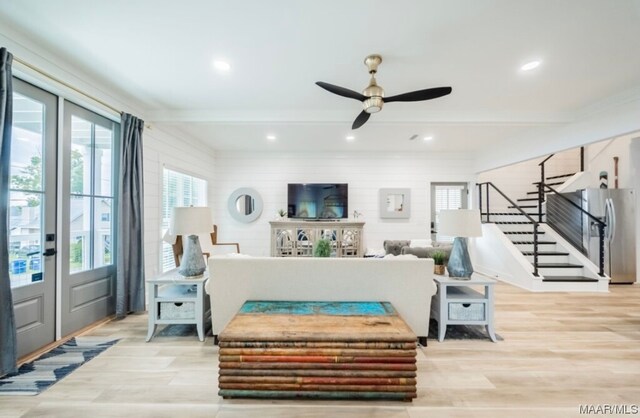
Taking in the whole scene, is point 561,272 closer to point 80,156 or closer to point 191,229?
point 191,229

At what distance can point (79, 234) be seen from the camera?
295 centimetres

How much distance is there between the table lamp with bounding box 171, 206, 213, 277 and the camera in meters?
2.83

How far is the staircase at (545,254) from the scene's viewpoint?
4.48m

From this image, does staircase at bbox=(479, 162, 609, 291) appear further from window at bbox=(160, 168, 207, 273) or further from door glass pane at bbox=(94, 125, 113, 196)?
door glass pane at bbox=(94, 125, 113, 196)

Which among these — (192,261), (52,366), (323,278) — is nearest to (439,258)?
(323,278)

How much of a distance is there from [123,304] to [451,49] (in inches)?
178

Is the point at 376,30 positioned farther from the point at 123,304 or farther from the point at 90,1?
the point at 123,304

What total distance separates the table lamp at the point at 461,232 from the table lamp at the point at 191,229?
265 cm

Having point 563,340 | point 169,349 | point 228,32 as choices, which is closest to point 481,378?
point 563,340

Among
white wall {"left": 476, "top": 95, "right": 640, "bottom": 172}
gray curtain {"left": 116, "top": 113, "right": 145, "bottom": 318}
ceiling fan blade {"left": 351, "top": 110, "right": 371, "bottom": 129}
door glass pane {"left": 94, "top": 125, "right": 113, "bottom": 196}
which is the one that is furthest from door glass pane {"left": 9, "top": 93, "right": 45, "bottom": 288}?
white wall {"left": 476, "top": 95, "right": 640, "bottom": 172}

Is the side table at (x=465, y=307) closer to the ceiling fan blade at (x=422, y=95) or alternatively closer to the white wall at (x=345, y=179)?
the ceiling fan blade at (x=422, y=95)

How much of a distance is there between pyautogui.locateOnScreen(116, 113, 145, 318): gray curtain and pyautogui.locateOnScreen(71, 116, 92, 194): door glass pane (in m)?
0.31

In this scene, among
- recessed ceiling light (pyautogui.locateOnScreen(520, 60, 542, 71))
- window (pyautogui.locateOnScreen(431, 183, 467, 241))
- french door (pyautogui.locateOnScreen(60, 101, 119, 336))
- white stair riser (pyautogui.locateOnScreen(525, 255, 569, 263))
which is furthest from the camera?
window (pyautogui.locateOnScreen(431, 183, 467, 241))

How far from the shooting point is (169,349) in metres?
2.56
